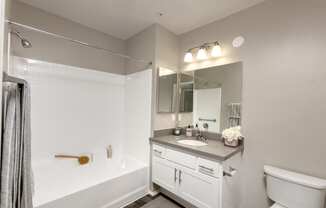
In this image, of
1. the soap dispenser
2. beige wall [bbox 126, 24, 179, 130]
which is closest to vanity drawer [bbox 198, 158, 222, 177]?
the soap dispenser

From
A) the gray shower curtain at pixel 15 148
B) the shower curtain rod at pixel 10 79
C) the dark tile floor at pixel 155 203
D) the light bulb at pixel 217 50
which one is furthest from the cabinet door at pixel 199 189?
the shower curtain rod at pixel 10 79

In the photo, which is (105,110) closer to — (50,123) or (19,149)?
(50,123)

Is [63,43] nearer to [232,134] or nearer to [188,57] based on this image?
[188,57]

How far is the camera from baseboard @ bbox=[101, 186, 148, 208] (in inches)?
73.4

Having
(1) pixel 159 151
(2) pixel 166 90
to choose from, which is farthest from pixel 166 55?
(1) pixel 159 151

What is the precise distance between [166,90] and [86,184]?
66.8 inches

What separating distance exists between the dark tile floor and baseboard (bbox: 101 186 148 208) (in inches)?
2.0

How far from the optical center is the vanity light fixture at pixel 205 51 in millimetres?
2094

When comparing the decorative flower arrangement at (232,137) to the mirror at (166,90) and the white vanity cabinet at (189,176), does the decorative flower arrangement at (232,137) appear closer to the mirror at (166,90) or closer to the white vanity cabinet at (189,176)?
the white vanity cabinet at (189,176)

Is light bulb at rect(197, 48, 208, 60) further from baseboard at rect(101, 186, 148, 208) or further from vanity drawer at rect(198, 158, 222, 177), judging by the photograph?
baseboard at rect(101, 186, 148, 208)

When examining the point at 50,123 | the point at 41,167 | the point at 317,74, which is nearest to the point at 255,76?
the point at 317,74

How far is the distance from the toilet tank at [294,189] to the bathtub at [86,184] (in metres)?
1.59

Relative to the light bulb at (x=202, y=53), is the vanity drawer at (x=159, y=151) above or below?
below

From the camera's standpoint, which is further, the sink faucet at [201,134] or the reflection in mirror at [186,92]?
the reflection in mirror at [186,92]
